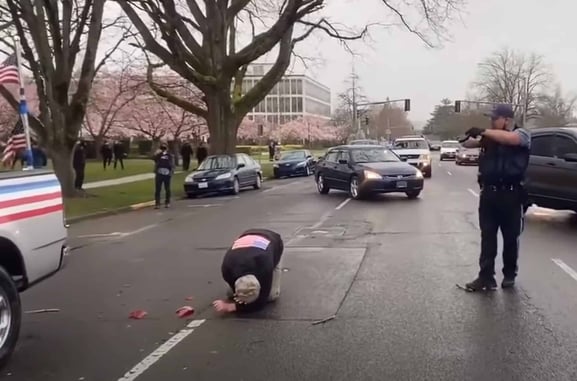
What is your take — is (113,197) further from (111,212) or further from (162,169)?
(111,212)

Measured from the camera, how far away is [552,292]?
24.9ft

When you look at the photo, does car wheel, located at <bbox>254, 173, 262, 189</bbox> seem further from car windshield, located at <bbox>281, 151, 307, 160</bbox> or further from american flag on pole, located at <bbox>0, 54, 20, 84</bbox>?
american flag on pole, located at <bbox>0, 54, 20, 84</bbox>

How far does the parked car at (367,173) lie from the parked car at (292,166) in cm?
1488

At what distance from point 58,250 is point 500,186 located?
175 inches

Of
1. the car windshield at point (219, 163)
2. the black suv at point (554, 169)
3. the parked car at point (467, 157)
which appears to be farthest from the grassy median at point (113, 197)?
the parked car at point (467, 157)

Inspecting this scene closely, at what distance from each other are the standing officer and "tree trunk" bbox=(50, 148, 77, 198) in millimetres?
16505

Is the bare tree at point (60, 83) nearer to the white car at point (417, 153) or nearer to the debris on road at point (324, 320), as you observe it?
the white car at point (417, 153)

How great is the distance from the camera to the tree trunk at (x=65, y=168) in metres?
21.7

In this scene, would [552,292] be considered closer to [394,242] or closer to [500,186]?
[500,186]

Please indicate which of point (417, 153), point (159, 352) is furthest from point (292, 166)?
point (159, 352)

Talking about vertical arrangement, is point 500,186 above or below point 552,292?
above

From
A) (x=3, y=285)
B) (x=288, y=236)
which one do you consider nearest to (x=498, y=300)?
(x=3, y=285)

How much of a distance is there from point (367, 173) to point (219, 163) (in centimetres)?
813

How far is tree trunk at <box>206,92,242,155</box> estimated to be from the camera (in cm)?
3206
